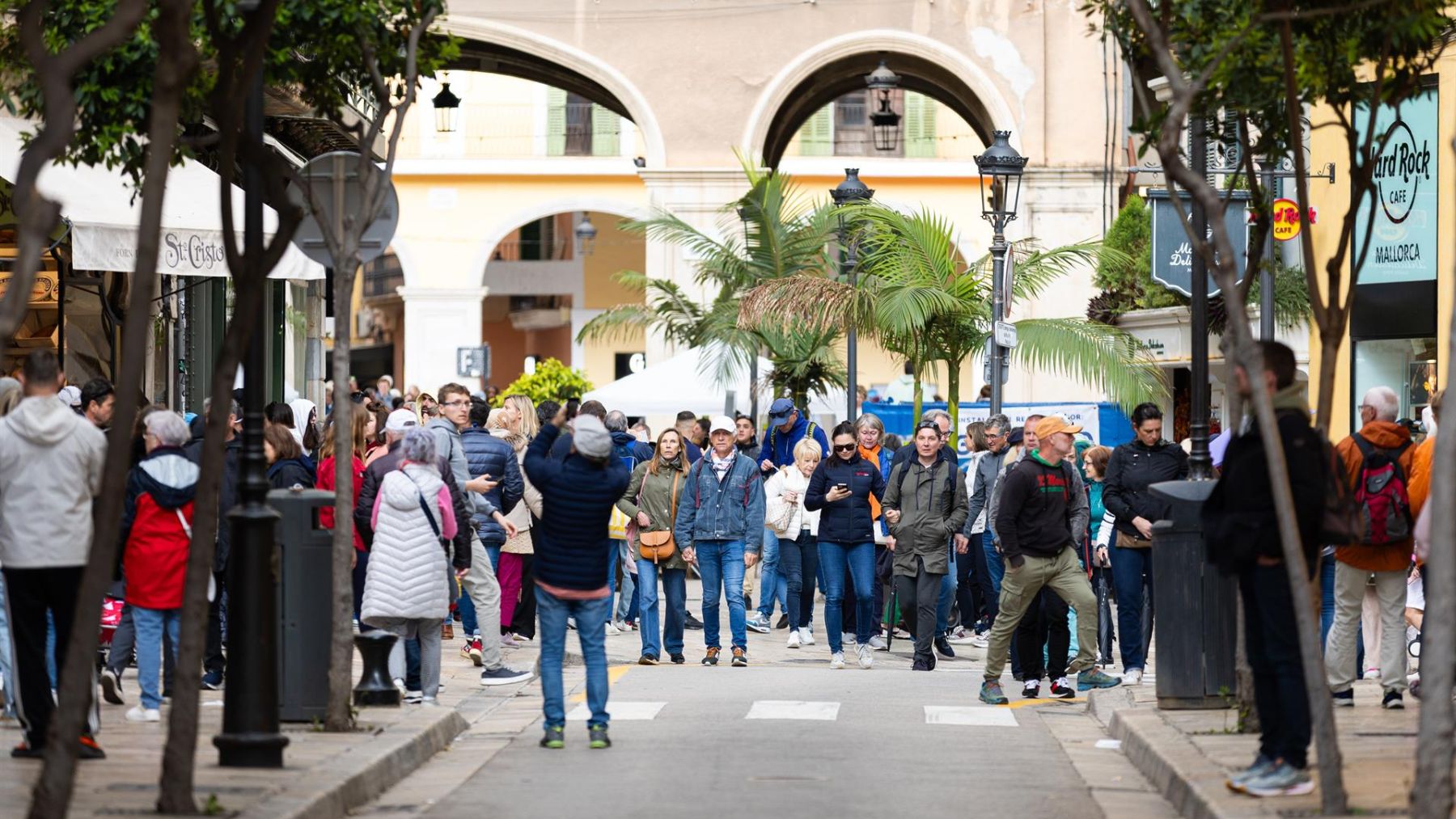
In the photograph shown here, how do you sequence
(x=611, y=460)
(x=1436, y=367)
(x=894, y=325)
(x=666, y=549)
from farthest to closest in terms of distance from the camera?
(x=894, y=325), (x=1436, y=367), (x=666, y=549), (x=611, y=460)

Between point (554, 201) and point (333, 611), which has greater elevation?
point (554, 201)

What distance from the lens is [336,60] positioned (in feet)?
41.5

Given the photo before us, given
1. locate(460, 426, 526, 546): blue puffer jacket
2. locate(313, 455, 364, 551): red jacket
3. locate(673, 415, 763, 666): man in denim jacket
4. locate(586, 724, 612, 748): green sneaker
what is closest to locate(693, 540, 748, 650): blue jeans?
locate(673, 415, 763, 666): man in denim jacket

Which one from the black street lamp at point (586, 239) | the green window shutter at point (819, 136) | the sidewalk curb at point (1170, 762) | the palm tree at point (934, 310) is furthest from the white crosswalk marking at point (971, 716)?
the black street lamp at point (586, 239)

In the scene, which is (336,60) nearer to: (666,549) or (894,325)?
(666,549)

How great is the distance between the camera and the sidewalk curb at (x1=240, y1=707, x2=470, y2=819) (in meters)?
8.91

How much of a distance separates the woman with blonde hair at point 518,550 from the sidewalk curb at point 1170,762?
5407 mm

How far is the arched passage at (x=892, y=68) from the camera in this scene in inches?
1377

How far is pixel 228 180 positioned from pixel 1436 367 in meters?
15.2

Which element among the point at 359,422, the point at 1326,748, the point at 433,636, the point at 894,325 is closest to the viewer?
the point at 1326,748

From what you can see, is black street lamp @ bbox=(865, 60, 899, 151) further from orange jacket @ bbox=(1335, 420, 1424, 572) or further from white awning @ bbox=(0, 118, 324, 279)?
orange jacket @ bbox=(1335, 420, 1424, 572)

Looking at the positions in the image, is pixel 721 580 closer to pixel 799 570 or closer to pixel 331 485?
pixel 799 570

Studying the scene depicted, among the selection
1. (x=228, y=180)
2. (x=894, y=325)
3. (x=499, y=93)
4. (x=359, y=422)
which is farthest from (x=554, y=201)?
(x=228, y=180)

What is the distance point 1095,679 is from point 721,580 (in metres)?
3.53
